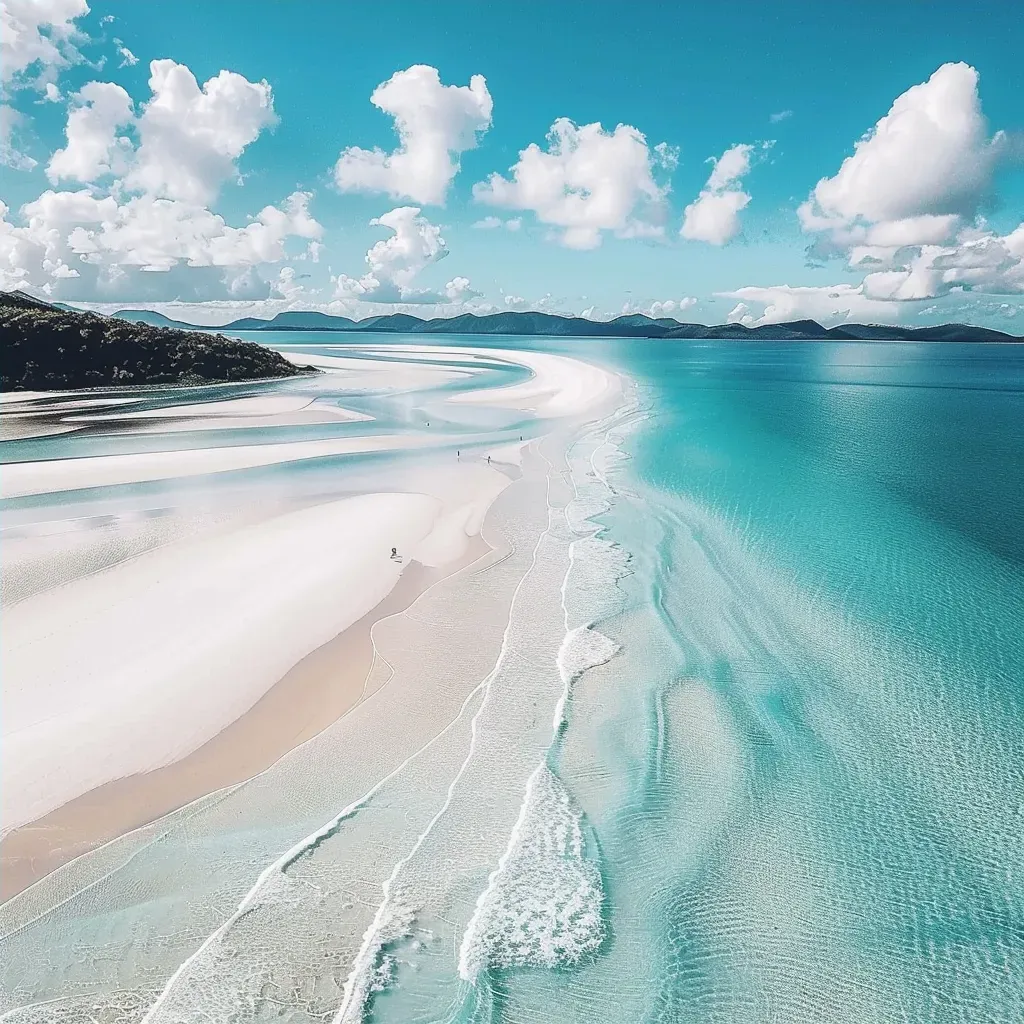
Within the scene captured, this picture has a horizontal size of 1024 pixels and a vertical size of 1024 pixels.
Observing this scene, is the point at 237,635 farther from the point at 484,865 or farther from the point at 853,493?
the point at 853,493

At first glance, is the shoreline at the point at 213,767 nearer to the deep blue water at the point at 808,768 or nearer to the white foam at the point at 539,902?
the white foam at the point at 539,902

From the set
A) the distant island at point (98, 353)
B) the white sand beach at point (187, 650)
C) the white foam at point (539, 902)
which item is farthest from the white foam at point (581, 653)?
the distant island at point (98, 353)

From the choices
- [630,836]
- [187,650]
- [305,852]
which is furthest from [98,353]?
[630,836]

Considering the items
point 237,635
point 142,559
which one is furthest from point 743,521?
point 142,559

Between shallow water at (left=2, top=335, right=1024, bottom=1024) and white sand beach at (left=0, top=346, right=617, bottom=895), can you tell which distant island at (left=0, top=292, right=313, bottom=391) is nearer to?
white sand beach at (left=0, top=346, right=617, bottom=895)

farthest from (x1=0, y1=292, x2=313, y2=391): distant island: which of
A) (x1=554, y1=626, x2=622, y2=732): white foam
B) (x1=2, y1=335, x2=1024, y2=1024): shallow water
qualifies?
(x1=554, y1=626, x2=622, y2=732): white foam

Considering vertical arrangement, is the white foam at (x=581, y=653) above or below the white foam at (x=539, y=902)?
below
